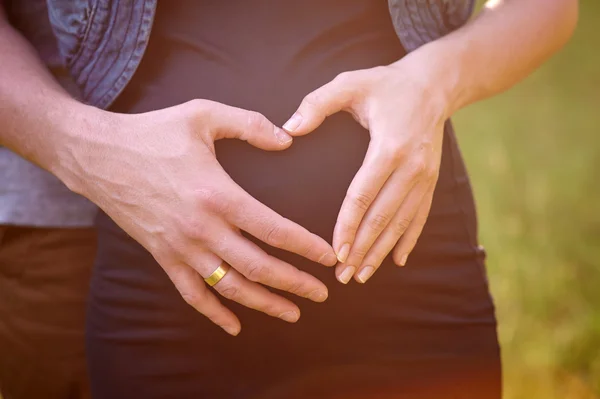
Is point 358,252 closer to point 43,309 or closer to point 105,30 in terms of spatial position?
point 105,30

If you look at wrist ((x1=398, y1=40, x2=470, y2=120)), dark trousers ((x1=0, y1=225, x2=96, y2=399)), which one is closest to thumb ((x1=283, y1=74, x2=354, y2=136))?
wrist ((x1=398, y1=40, x2=470, y2=120))

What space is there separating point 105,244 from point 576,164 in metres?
3.47

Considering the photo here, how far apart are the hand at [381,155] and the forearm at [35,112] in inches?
14.3

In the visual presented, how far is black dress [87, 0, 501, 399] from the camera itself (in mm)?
1021

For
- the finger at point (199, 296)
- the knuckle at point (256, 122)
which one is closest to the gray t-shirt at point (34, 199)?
the finger at point (199, 296)

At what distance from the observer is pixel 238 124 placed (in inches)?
37.6

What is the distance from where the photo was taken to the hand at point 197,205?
93 cm

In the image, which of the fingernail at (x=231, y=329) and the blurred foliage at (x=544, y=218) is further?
the blurred foliage at (x=544, y=218)

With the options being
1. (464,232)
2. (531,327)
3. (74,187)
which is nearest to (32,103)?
(74,187)

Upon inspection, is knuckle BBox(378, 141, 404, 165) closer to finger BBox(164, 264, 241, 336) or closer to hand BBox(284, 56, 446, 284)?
hand BBox(284, 56, 446, 284)

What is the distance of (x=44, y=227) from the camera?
4.58ft

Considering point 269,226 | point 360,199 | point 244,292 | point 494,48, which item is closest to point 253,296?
point 244,292

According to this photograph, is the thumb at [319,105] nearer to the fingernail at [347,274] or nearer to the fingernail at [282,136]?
the fingernail at [282,136]

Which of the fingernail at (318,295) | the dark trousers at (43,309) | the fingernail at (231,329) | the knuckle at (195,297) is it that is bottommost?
the dark trousers at (43,309)
